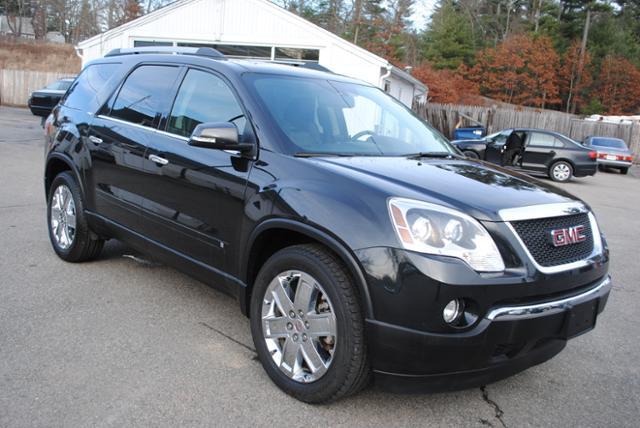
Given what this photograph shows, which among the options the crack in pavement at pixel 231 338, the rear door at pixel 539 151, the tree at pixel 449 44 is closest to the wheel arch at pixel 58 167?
the crack in pavement at pixel 231 338

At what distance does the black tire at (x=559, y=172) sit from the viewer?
17.9 m

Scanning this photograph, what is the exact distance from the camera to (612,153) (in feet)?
74.3

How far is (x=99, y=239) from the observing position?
5.14 metres

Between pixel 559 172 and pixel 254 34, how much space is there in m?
10.9

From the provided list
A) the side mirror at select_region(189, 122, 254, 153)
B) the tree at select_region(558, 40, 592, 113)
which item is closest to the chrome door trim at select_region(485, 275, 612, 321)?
the side mirror at select_region(189, 122, 254, 153)

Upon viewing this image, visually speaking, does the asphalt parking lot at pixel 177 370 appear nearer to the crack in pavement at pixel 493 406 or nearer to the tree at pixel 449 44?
the crack in pavement at pixel 493 406

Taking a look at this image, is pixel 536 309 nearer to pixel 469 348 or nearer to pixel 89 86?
pixel 469 348

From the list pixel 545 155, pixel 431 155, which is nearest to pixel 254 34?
pixel 545 155

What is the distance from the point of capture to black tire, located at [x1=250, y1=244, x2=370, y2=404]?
2807 mm

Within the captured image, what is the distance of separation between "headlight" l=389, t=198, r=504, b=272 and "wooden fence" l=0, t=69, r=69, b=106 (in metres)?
34.7

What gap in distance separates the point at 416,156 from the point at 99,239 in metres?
2.95

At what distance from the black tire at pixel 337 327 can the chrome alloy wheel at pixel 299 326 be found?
4cm

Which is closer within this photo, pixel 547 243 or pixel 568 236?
pixel 547 243

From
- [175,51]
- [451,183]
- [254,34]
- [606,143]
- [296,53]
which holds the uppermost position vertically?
[254,34]
